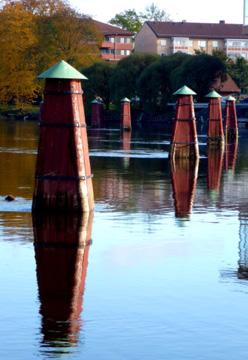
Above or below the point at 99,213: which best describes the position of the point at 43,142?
above

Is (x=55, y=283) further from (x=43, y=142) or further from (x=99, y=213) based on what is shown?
(x=99, y=213)

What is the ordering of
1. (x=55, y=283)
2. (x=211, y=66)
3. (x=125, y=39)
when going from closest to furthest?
(x=55, y=283), (x=211, y=66), (x=125, y=39)

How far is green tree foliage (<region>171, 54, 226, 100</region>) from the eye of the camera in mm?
Answer: 98562

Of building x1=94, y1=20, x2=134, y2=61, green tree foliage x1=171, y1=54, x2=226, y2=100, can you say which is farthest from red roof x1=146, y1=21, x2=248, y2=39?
green tree foliage x1=171, y1=54, x2=226, y2=100

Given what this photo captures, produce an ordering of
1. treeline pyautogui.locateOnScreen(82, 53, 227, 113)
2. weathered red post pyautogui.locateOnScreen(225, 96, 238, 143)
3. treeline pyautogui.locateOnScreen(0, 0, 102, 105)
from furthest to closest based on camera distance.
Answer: treeline pyautogui.locateOnScreen(0, 0, 102, 105) → treeline pyautogui.locateOnScreen(82, 53, 227, 113) → weathered red post pyautogui.locateOnScreen(225, 96, 238, 143)

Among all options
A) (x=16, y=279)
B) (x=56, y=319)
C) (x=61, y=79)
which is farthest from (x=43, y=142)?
(x=56, y=319)

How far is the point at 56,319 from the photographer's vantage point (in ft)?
39.3

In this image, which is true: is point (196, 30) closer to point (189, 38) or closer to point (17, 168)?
point (189, 38)

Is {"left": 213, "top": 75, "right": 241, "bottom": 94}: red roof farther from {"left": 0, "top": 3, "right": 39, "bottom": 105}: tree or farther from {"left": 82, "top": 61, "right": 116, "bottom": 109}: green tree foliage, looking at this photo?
{"left": 0, "top": 3, "right": 39, "bottom": 105}: tree

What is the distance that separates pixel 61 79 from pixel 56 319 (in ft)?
30.1

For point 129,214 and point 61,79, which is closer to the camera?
point 61,79

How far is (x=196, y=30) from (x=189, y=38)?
2.20 meters

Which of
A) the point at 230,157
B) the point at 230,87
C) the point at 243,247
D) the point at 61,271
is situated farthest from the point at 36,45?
the point at 61,271

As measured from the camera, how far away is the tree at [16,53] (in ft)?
413
